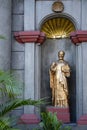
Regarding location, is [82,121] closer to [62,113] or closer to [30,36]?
[62,113]

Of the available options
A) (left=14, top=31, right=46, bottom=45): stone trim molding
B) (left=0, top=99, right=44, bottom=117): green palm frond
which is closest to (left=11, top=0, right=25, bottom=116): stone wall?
(left=14, top=31, right=46, bottom=45): stone trim molding

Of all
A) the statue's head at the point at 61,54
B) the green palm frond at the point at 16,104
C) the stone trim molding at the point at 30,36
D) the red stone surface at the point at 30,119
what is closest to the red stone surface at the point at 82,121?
the red stone surface at the point at 30,119

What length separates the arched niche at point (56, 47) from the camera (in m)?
14.5

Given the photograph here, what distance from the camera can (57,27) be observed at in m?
14.8

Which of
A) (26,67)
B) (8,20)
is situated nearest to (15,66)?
(26,67)

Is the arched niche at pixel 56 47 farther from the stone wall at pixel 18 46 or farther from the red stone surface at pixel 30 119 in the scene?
the red stone surface at pixel 30 119

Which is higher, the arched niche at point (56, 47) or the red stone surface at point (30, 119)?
the arched niche at point (56, 47)

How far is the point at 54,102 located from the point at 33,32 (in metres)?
2.47

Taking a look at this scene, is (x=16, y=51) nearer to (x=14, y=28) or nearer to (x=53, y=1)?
(x=14, y=28)

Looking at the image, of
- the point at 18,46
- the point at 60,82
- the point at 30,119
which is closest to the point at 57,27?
the point at 18,46

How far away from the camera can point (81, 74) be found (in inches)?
543

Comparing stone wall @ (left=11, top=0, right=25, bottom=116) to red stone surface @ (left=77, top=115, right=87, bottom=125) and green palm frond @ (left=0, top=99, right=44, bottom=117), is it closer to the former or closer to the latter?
red stone surface @ (left=77, top=115, right=87, bottom=125)

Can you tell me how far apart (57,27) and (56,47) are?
72cm

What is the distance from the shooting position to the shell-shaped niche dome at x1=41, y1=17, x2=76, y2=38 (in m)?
14.6
